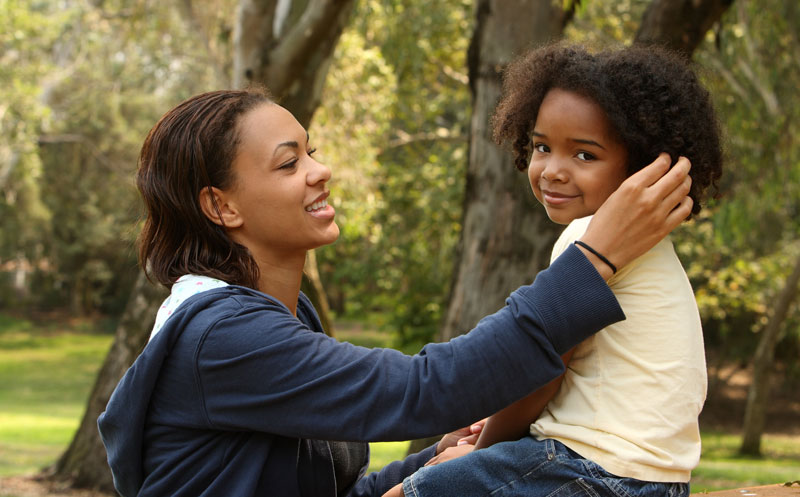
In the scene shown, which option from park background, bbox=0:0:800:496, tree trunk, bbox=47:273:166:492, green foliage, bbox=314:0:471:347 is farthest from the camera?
green foliage, bbox=314:0:471:347

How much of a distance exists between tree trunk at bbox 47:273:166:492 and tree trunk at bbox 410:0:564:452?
152 inches

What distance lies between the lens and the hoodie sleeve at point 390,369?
5.18ft

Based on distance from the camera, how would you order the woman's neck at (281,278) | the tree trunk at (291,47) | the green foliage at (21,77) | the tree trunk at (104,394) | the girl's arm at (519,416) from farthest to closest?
the green foliage at (21,77) < the tree trunk at (104,394) < the tree trunk at (291,47) < the woman's neck at (281,278) < the girl's arm at (519,416)

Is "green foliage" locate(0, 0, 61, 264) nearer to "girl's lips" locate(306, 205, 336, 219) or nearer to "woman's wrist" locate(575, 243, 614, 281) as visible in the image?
"girl's lips" locate(306, 205, 336, 219)

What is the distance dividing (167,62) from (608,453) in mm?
22082

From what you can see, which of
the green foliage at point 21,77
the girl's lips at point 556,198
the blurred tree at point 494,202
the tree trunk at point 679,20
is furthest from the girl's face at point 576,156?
the green foliage at point 21,77

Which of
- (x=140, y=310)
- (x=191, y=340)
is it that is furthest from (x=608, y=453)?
(x=140, y=310)

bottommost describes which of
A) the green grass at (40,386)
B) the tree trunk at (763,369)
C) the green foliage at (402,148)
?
the green grass at (40,386)

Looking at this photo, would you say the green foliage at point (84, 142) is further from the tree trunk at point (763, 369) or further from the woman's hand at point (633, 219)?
the woman's hand at point (633, 219)

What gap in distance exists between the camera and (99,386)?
8.28 metres

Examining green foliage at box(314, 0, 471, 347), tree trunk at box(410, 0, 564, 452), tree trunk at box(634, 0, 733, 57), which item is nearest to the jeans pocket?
tree trunk at box(410, 0, 564, 452)

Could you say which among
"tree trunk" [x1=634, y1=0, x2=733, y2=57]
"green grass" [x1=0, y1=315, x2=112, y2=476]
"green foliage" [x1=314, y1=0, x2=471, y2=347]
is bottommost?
"green grass" [x1=0, y1=315, x2=112, y2=476]

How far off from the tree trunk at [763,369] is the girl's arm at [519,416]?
540 inches

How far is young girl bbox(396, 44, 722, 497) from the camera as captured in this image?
65.7 inches
